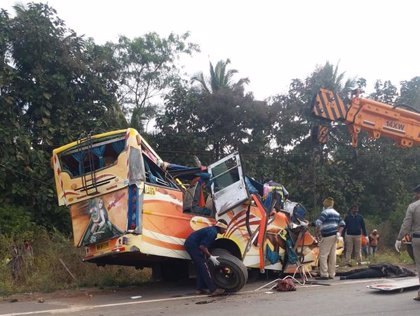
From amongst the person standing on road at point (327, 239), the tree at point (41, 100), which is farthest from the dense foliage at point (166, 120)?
the person standing on road at point (327, 239)

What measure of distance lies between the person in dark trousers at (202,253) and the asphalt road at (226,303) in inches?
11.6

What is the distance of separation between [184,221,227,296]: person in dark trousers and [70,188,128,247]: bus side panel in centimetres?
121

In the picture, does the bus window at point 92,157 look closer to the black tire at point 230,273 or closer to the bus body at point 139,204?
the bus body at point 139,204

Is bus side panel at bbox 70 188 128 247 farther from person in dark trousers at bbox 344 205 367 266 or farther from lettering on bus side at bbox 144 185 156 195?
person in dark trousers at bbox 344 205 367 266

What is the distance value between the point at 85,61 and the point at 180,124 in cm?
566

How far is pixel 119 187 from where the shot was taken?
7836 mm

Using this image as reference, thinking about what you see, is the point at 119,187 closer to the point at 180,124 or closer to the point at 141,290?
the point at 141,290

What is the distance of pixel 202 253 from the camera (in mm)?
8234

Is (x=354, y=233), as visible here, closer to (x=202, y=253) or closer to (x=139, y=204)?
(x=202, y=253)

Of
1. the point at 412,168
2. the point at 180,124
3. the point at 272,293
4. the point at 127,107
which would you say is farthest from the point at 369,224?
the point at 272,293

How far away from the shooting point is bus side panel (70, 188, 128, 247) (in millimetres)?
7785

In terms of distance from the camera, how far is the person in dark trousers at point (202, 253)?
26.9 ft

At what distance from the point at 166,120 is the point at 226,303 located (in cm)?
1390

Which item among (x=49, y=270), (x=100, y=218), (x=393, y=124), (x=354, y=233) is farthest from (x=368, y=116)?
(x=49, y=270)
